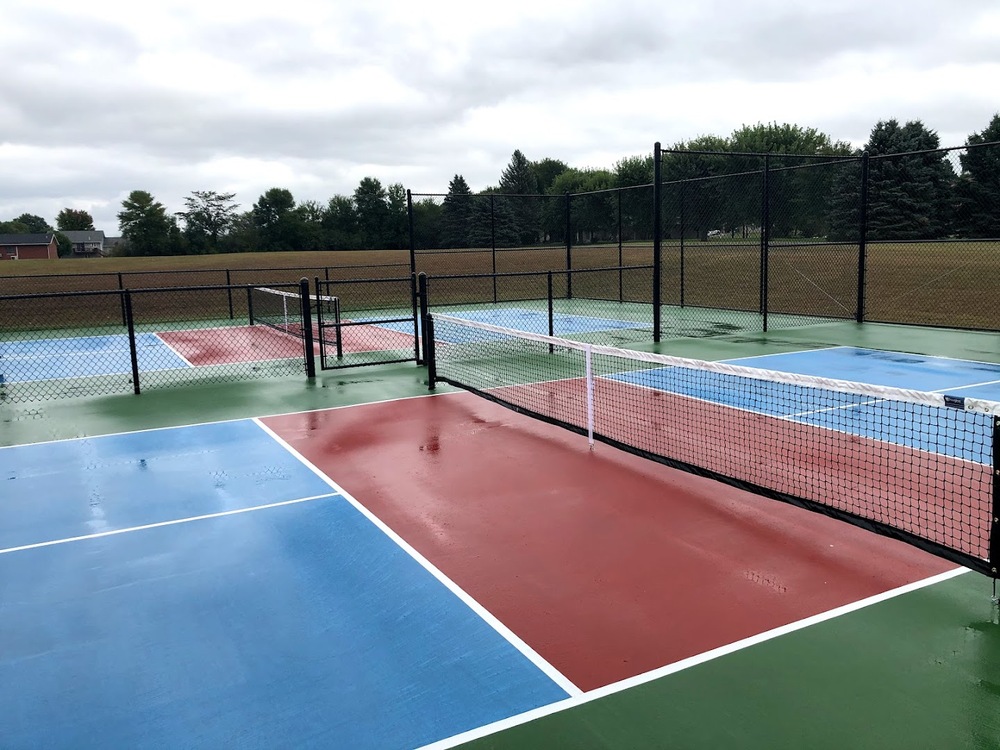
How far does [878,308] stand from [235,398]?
1760 centimetres

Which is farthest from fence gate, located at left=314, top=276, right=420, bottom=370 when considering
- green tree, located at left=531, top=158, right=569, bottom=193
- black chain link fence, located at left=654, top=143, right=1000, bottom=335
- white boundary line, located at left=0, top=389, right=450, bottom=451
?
green tree, located at left=531, top=158, right=569, bottom=193

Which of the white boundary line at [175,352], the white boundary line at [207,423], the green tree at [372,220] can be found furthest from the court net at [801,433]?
the green tree at [372,220]

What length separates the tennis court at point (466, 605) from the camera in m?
3.51

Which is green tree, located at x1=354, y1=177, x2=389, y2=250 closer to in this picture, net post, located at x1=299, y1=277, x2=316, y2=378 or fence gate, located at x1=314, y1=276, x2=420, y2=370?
fence gate, located at x1=314, y1=276, x2=420, y2=370

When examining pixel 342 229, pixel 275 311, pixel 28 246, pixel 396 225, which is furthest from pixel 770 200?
pixel 28 246

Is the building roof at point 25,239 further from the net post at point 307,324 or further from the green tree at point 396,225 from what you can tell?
the net post at point 307,324

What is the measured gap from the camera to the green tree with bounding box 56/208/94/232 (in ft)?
395

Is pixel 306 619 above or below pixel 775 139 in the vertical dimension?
below

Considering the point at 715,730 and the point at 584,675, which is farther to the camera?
the point at 584,675

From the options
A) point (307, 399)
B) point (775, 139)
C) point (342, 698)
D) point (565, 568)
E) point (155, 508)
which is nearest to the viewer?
point (342, 698)

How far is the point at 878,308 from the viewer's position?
2117cm

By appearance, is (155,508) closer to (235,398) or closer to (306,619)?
(306,619)

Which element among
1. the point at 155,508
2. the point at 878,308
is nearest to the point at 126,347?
the point at 155,508

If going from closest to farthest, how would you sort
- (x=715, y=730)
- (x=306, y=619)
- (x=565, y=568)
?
(x=715, y=730) < (x=306, y=619) < (x=565, y=568)
